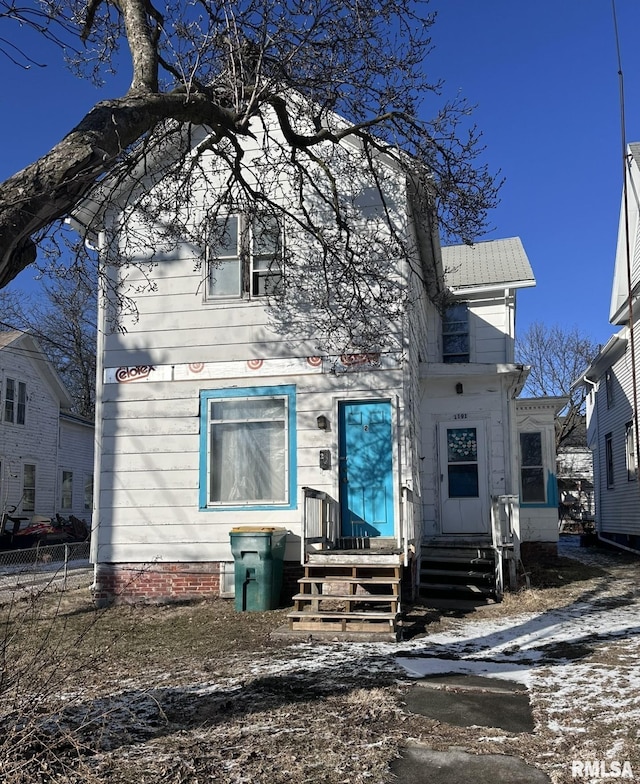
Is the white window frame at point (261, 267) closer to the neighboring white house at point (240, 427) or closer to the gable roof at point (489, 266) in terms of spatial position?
the neighboring white house at point (240, 427)

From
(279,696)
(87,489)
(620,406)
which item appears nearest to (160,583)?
(279,696)

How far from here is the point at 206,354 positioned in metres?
10.9

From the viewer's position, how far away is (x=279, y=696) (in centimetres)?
538

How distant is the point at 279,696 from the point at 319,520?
450 centimetres

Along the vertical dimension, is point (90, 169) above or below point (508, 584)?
above

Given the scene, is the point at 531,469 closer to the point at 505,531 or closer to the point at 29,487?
the point at 505,531

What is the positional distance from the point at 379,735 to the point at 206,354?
7197 mm

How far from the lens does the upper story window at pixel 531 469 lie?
51.8 feet

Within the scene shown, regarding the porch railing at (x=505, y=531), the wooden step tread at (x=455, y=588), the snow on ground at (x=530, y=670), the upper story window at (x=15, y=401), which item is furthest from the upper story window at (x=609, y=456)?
the upper story window at (x=15, y=401)

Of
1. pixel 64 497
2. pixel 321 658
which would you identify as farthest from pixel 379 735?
pixel 64 497

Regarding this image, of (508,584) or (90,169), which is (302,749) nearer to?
(90,169)

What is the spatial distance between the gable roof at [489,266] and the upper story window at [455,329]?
18.9 inches

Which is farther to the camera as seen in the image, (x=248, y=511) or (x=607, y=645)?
(x=248, y=511)

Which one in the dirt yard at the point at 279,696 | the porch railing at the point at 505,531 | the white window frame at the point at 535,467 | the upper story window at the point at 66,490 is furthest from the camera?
the upper story window at the point at 66,490
